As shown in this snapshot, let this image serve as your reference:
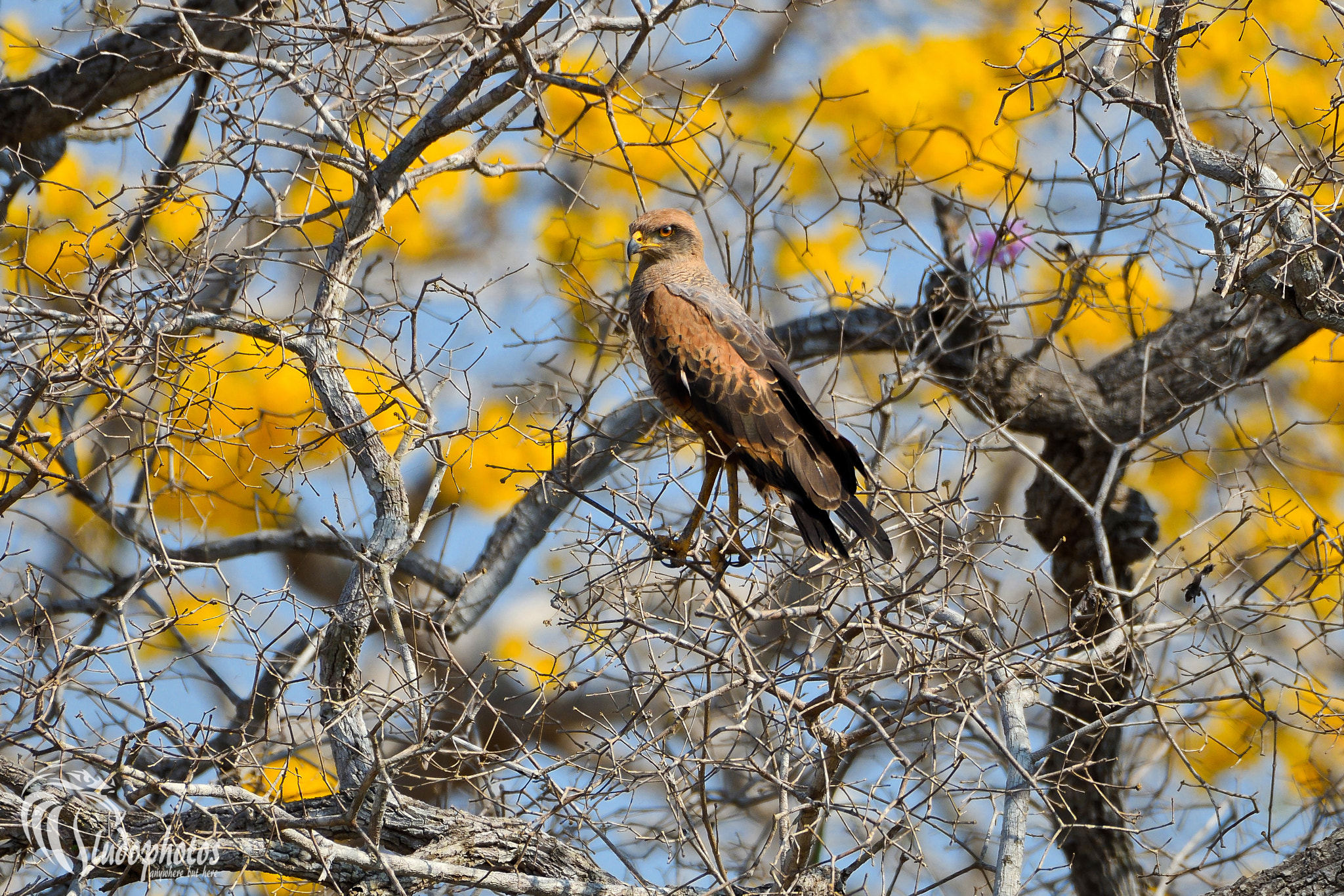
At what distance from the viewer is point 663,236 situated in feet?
16.8

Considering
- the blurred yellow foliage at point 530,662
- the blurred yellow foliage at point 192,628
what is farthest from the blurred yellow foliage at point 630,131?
the blurred yellow foliage at point 192,628

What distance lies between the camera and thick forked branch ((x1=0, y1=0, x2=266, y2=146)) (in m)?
5.38

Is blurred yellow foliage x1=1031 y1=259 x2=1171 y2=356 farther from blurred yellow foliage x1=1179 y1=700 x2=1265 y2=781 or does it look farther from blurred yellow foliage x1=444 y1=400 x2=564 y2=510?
blurred yellow foliage x1=444 y1=400 x2=564 y2=510

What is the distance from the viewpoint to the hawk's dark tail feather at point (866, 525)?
12.7 ft

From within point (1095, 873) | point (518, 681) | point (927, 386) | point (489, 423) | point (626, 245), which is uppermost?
point (927, 386)

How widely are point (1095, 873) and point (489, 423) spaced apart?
384 cm

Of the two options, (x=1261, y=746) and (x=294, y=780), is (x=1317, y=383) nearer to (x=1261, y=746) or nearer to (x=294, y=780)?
(x=1261, y=746)

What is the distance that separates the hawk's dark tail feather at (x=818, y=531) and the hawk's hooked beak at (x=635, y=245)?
1533 mm

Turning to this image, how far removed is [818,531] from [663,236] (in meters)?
1.74

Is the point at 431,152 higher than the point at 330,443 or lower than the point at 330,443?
higher

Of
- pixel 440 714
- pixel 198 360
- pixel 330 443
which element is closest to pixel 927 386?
pixel 440 714

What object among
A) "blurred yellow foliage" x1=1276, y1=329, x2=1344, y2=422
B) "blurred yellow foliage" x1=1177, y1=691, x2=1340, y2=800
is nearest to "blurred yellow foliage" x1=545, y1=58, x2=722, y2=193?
"blurred yellow foliage" x1=1177, y1=691, x2=1340, y2=800

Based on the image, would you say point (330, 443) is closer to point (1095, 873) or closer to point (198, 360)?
point (198, 360)

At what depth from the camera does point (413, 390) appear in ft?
13.0
